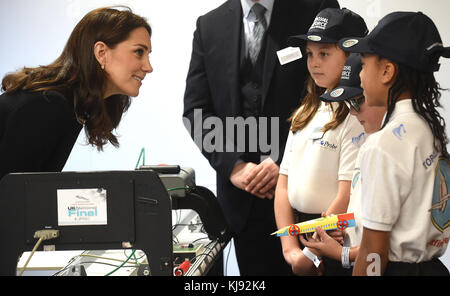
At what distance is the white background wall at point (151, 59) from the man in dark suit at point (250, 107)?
61.6 inches

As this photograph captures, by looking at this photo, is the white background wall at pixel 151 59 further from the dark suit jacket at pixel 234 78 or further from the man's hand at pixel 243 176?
the man's hand at pixel 243 176

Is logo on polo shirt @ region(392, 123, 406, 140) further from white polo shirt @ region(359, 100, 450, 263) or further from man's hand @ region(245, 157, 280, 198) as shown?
man's hand @ region(245, 157, 280, 198)

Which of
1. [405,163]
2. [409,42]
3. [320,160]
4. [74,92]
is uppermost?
[409,42]

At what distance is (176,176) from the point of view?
6.91ft

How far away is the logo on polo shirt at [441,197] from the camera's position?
1.46 meters

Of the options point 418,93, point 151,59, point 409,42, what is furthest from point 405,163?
point 151,59

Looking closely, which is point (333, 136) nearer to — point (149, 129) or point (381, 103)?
point (381, 103)

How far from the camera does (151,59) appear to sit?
13.1 ft

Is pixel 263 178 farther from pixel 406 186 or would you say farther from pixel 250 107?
pixel 406 186

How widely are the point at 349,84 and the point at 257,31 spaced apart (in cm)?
69

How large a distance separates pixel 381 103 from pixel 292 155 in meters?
0.60

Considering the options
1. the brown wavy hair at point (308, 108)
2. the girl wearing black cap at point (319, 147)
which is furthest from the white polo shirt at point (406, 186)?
the brown wavy hair at point (308, 108)

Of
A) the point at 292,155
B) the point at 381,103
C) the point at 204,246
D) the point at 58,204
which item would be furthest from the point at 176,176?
the point at 381,103

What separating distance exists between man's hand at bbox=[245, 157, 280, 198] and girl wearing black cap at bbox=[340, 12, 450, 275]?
2.53 feet
